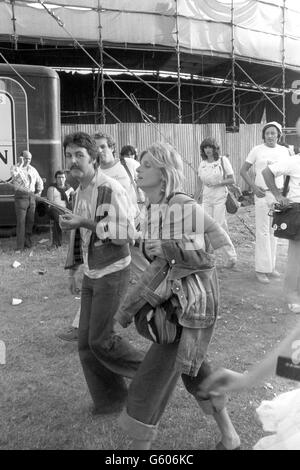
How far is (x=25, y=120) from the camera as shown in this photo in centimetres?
931

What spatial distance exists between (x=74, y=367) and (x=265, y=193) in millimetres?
3460

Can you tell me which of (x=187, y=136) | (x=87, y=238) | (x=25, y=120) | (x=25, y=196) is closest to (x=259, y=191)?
(x=87, y=238)

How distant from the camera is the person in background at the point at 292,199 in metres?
5.09

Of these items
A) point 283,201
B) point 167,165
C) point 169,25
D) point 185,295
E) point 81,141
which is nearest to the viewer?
point 185,295

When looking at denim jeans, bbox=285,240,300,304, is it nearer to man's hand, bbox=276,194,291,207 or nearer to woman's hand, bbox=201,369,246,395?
man's hand, bbox=276,194,291,207

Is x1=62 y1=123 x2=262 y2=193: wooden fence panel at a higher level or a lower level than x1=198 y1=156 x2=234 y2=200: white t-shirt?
higher

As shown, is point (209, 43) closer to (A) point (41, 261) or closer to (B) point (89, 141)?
(A) point (41, 261)

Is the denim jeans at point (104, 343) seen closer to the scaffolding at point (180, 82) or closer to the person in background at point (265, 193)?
the person in background at point (265, 193)

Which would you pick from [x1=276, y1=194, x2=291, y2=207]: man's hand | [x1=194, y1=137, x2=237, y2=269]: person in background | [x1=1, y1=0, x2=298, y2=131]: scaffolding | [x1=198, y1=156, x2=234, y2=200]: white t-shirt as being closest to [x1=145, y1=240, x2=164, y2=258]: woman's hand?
[x1=276, y1=194, x2=291, y2=207]: man's hand

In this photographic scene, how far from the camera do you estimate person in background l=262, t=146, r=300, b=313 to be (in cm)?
509

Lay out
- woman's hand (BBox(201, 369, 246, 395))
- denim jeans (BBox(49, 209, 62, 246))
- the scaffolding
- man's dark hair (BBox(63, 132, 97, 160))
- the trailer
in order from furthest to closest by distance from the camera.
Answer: the scaffolding, denim jeans (BBox(49, 209, 62, 246)), the trailer, man's dark hair (BBox(63, 132, 97, 160)), woman's hand (BBox(201, 369, 246, 395))

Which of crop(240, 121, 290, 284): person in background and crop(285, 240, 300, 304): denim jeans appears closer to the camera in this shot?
crop(285, 240, 300, 304): denim jeans

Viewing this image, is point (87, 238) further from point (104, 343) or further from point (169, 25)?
point (169, 25)
